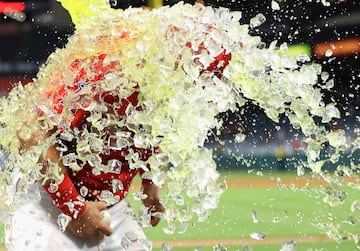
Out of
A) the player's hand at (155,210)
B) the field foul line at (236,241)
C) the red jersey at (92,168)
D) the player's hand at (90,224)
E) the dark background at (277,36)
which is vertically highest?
the red jersey at (92,168)

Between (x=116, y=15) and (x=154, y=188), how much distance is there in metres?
0.65

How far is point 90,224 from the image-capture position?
7.40 ft

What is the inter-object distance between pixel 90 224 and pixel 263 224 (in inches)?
210

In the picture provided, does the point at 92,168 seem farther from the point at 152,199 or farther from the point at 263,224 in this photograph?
the point at 263,224

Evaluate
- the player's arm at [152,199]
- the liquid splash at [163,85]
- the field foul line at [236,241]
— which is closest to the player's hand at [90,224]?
the liquid splash at [163,85]

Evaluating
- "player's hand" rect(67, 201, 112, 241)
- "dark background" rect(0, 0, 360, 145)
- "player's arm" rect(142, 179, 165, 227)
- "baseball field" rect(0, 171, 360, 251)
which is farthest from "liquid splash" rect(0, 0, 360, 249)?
"dark background" rect(0, 0, 360, 145)

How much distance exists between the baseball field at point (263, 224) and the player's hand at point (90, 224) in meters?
1.81

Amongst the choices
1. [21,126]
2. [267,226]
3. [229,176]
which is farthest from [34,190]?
[229,176]

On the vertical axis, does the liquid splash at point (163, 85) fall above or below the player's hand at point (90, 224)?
above

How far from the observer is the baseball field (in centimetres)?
582

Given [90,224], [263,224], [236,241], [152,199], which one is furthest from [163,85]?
[263,224]

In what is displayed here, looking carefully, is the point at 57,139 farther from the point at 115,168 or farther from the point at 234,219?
the point at 234,219

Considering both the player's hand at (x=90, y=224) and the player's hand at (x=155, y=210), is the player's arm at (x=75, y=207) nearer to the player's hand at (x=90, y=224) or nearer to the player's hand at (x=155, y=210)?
the player's hand at (x=90, y=224)

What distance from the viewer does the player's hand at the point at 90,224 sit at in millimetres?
2238
